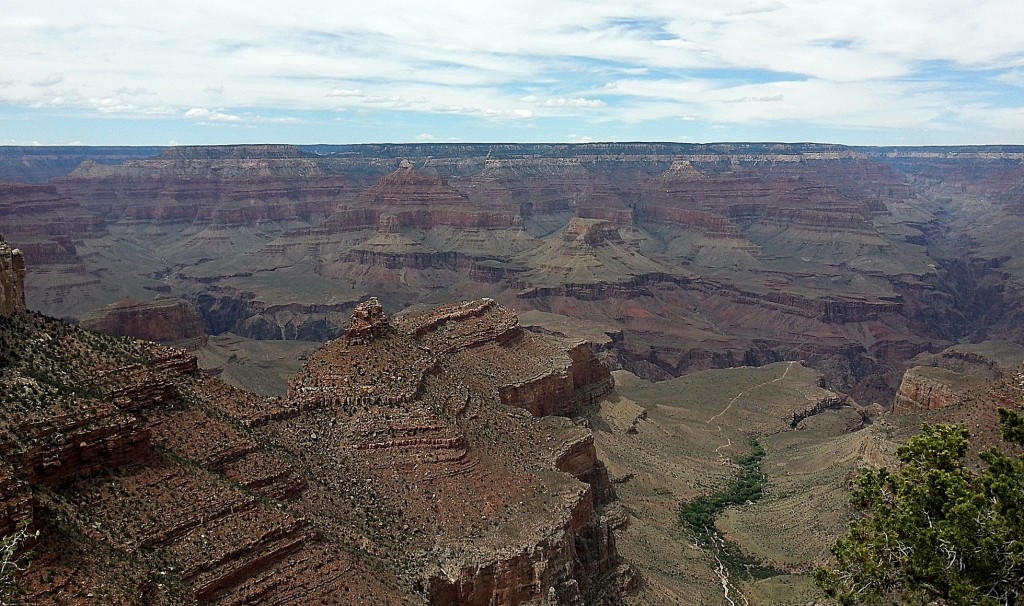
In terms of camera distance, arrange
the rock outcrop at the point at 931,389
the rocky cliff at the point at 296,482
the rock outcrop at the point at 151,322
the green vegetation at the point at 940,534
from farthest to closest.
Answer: the rock outcrop at the point at 151,322 → the rock outcrop at the point at 931,389 → the rocky cliff at the point at 296,482 → the green vegetation at the point at 940,534

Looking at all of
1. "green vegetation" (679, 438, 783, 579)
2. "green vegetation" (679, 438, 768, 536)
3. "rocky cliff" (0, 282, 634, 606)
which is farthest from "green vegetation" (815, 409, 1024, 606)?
"green vegetation" (679, 438, 768, 536)

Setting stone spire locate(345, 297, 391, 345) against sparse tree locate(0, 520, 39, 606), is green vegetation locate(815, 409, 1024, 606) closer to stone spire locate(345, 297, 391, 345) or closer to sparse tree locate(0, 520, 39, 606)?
sparse tree locate(0, 520, 39, 606)

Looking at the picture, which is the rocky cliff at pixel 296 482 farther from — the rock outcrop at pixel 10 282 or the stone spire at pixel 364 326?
the rock outcrop at pixel 10 282

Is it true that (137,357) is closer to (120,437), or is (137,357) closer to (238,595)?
(120,437)

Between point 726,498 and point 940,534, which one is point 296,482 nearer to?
point 940,534

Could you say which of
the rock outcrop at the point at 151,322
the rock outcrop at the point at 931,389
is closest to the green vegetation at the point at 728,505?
the rock outcrop at the point at 931,389

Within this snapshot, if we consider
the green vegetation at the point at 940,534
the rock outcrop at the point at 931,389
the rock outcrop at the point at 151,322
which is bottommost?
the rock outcrop at the point at 151,322
